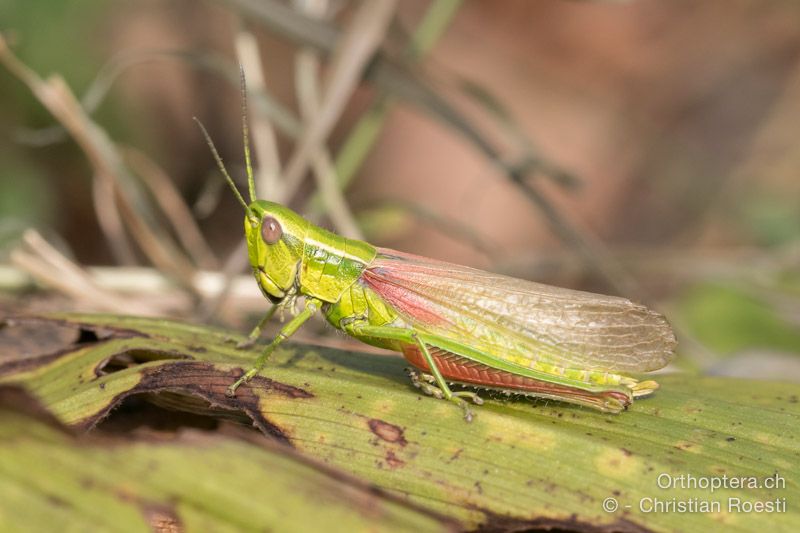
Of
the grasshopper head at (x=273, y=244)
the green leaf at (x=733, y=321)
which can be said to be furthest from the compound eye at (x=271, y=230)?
the green leaf at (x=733, y=321)

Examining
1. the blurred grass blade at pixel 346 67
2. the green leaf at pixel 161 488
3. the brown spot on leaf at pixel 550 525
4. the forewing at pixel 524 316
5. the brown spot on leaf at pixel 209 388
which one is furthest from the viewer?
the blurred grass blade at pixel 346 67

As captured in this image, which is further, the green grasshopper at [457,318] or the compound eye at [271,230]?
the compound eye at [271,230]

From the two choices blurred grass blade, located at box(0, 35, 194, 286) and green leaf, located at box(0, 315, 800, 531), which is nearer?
green leaf, located at box(0, 315, 800, 531)

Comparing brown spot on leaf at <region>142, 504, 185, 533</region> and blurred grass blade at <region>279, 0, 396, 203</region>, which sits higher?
blurred grass blade at <region>279, 0, 396, 203</region>

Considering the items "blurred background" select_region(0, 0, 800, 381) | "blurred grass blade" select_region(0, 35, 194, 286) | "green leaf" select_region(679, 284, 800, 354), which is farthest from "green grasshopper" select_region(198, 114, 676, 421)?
"green leaf" select_region(679, 284, 800, 354)

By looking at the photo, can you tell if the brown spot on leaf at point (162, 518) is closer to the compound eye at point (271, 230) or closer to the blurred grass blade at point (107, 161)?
the compound eye at point (271, 230)

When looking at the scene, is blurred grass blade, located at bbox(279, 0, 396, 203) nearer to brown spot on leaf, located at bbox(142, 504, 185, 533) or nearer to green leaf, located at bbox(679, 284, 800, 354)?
brown spot on leaf, located at bbox(142, 504, 185, 533)

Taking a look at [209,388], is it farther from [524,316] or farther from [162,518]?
[524,316]

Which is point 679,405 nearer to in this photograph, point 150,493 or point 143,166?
point 150,493
